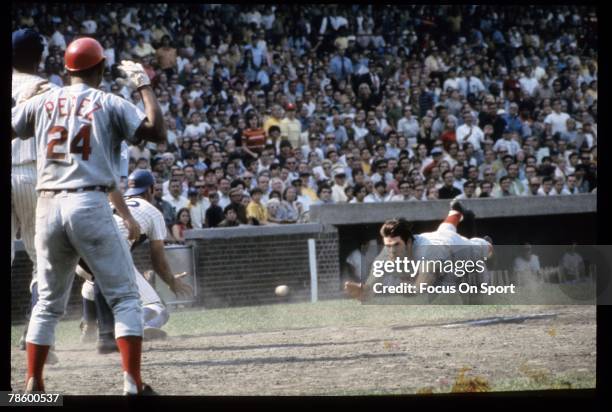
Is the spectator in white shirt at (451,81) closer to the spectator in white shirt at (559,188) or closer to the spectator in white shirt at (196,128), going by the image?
the spectator in white shirt at (559,188)

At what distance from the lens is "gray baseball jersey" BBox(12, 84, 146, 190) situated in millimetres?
5531

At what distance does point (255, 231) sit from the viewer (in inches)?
497

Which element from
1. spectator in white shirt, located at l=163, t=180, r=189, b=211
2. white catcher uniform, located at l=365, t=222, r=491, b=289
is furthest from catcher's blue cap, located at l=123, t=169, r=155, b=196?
spectator in white shirt, located at l=163, t=180, r=189, b=211

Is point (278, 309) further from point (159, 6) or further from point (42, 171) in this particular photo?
point (159, 6)

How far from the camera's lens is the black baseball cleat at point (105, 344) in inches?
307

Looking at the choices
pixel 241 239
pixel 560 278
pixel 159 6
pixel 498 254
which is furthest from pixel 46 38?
pixel 560 278

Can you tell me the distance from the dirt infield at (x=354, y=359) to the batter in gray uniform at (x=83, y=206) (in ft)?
2.33

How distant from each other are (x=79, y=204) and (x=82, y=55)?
2.77ft

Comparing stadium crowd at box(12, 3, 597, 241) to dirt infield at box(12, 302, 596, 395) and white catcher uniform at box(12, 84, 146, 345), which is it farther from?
white catcher uniform at box(12, 84, 146, 345)

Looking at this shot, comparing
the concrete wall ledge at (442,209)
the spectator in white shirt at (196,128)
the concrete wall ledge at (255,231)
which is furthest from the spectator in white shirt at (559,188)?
the spectator in white shirt at (196,128)

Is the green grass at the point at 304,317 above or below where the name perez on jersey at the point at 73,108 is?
below

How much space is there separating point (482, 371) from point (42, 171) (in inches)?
120

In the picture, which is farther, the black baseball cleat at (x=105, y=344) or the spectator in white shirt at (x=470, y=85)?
the spectator in white shirt at (x=470, y=85)

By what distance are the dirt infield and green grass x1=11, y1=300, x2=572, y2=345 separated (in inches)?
1.9
